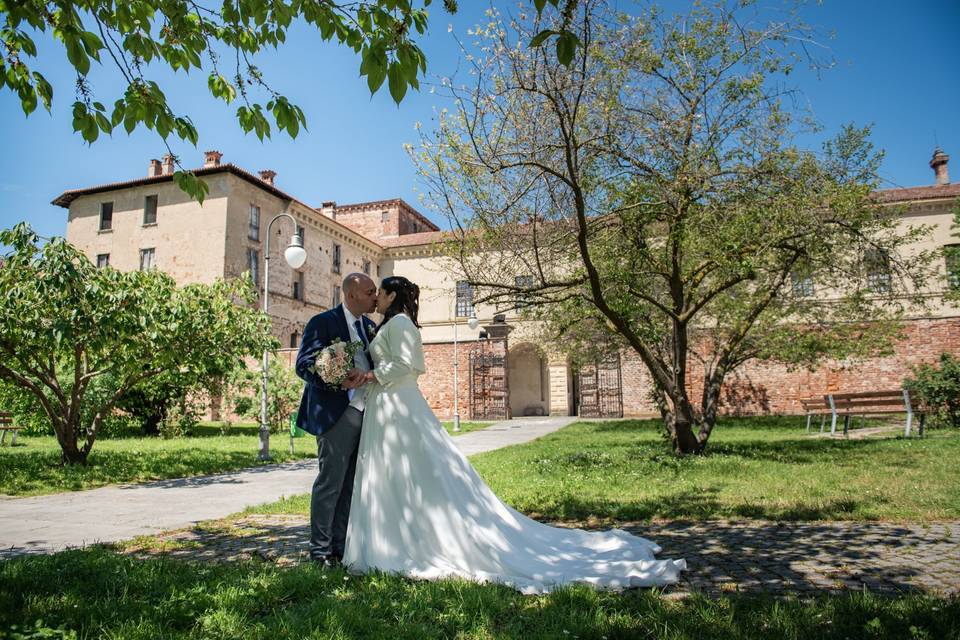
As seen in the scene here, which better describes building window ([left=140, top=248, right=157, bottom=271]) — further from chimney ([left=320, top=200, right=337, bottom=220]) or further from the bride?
the bride

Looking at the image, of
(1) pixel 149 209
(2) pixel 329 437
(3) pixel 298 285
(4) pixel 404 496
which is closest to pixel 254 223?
(3) pixel 298 285

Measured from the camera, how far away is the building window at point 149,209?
30.6 meters

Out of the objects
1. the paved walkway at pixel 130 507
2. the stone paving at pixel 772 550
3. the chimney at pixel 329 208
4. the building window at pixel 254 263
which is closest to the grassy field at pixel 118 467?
the paved walkway at pixel 130 507

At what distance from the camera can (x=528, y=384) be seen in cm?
3512

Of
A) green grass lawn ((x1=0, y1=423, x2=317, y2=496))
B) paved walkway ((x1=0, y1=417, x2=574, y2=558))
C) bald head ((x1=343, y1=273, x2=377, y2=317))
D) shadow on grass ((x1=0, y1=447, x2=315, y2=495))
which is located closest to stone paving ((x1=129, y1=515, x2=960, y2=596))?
paved walkway ((x1=0, y1=417, x2=574, y2=558))

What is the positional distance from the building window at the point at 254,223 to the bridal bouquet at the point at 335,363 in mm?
28126

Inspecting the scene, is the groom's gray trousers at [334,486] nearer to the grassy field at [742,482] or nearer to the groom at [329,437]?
the groom at [329,437]

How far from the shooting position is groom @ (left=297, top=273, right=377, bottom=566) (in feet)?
13.8

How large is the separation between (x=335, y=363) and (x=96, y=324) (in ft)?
21.0

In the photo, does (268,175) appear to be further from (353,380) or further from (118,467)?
(353,380)

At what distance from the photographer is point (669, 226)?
871cm

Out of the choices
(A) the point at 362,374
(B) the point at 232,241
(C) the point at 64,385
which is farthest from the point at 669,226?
(B) the point at 232,241

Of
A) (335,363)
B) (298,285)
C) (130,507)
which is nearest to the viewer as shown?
Result: (335,363)

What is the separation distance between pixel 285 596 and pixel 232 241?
2807 cm
